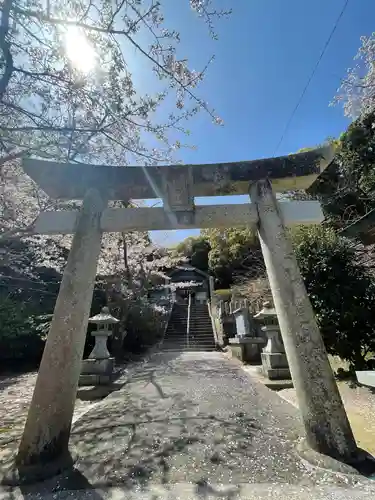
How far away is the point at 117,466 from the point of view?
110 inches

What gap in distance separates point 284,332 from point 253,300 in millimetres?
9045

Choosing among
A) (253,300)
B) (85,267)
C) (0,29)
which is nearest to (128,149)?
(0,29)

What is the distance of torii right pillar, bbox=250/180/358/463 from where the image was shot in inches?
108

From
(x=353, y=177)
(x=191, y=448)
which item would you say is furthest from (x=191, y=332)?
(x=191, y=448)

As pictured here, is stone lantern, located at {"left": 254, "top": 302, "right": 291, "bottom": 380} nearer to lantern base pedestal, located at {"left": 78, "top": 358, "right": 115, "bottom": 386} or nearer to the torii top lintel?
lantern base pedestal, located at {"left": 78, "top": 358, "right": 115, "bottom": 386}

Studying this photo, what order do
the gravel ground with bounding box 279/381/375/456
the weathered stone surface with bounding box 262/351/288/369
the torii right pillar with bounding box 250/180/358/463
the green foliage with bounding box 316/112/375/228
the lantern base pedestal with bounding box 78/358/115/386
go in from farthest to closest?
the green foliage with bounding box 316/112/375/228
the lantern base pedestal with bounding box 78/358/115/386
the weathered stone surface with bounding box 262/351/288/369
the gravel ground with bounding box 279/381/375/456
the torii right pillar with bounding box 250/180/358/463

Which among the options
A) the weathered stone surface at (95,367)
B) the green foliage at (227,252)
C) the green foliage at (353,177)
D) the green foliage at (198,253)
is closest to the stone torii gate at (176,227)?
the weathered stone surface at (95,367)

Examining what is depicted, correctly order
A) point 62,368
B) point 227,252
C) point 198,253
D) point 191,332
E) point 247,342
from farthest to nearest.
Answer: point 198,253
point 227,252
point 191,332
point 247,342
point 62,368

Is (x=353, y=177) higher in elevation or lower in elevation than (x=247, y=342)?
higher

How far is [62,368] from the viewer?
117 inches

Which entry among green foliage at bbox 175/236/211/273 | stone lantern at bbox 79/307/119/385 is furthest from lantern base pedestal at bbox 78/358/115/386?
green foliage at bbox 175/236/211/273

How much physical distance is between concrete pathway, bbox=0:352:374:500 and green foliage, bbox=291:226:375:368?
6.83ft

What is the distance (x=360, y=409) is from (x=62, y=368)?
4636 millimetres

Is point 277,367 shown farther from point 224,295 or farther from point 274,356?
point 224,295
